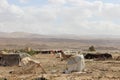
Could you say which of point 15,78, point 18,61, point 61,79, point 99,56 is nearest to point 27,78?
point 15,78

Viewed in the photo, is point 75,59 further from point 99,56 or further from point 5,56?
point 99,56

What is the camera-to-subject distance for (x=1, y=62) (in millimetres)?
28984

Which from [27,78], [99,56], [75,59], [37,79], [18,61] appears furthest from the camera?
[99,56]

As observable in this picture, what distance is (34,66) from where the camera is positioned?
837 inches

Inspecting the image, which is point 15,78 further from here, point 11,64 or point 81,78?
point 11,64

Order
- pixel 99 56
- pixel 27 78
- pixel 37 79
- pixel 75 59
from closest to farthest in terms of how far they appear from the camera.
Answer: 1. pixel 37 79
2. pixel 27 78
3. pixel 75 59
4. pixel 99 56

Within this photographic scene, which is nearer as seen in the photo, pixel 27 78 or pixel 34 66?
pixel 27 78

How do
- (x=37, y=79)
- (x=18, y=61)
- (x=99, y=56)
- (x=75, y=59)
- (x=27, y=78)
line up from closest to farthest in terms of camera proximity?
(x=37, y=79), (x=27, y=78), (x=75, y=59), (x=18, y=61), (x=99, y=56)

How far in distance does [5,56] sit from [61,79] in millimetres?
12109

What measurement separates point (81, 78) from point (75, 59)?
9.60 ft

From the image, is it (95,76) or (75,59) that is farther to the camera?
(75,59)

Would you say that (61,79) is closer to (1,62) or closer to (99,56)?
(1,62)

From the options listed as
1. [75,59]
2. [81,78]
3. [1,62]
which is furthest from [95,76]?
[1,62]

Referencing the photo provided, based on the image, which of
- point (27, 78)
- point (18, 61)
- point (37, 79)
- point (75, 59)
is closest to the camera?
point (37, 79)
